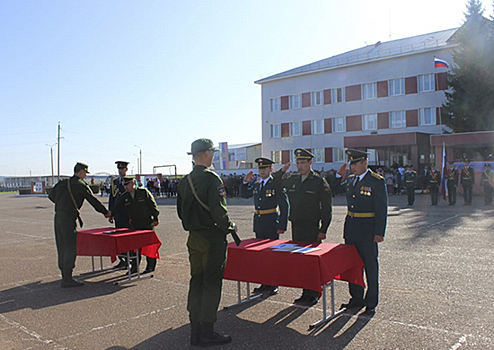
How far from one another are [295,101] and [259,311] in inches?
1849

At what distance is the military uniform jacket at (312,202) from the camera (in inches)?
248

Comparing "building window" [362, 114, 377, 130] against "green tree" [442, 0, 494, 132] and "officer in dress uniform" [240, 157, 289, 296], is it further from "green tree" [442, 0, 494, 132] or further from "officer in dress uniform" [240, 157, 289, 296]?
"officer in dress uniform" [240, 157, 289, 296]

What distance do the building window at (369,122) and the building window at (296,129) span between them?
7.54 meters

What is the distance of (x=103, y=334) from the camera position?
5.18 metres

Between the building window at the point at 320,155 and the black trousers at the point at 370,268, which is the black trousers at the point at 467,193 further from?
the building window at the point at 320,155

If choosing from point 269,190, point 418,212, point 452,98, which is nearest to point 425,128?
point 452,98

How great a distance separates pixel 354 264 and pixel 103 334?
9.92ft

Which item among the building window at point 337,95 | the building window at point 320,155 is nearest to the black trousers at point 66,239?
the building window at point 337,95

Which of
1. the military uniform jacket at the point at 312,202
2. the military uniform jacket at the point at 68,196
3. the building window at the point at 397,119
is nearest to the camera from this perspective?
the military uniform jacket at the point at 312,202

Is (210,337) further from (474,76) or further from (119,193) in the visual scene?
(474,76)

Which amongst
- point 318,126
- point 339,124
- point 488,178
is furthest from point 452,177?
point 318,126

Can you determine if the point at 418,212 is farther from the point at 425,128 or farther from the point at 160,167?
the point at 160,167

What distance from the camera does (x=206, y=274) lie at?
4809mm

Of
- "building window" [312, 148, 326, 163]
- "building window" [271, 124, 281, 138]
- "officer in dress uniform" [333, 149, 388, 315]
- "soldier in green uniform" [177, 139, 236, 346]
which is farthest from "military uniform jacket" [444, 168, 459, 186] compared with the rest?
"building window" [271, 124, 281, 138]
